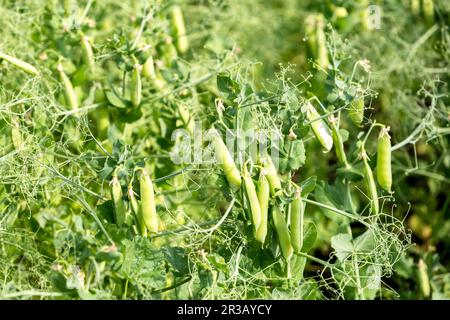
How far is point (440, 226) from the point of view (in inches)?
92.4

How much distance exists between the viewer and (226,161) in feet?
4.65

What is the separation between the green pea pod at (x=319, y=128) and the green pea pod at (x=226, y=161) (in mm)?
192

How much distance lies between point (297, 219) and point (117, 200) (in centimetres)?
34

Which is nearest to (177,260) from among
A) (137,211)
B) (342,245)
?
(137,211)

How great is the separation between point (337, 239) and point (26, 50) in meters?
1.00

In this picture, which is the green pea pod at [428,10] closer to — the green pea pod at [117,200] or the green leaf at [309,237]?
the green leaf at [309,237]

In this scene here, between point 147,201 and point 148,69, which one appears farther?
point 148,69

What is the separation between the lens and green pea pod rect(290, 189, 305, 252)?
141 centimetres

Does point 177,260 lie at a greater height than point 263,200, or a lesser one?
lesser

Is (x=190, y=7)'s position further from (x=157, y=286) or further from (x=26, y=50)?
(x=157, y=286)

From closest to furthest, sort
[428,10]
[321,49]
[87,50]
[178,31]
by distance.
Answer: [87,50] < [321,49] < [178,31] < [428,10]

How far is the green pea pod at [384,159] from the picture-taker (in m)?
1.48

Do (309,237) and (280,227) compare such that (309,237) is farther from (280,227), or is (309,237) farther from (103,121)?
(103,121)
